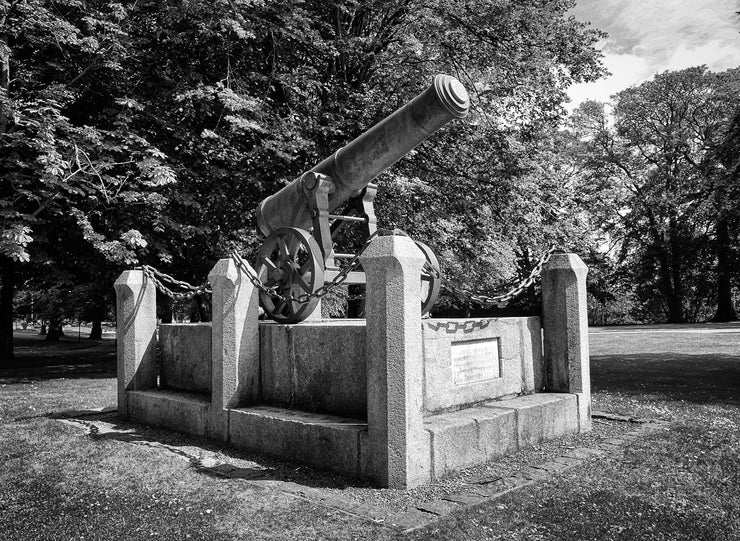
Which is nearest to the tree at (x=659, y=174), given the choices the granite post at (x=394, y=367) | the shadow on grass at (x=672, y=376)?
the shadow on grass at (x=672, y=376)

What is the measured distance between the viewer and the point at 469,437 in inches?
222

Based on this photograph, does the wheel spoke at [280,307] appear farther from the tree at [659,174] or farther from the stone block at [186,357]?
the tree at [659,174]

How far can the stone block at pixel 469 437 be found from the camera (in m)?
5.35

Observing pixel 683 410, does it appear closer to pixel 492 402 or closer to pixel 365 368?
pixel 492 402

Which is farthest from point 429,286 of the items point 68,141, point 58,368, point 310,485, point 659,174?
point 659,174

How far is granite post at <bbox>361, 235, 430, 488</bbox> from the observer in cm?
507

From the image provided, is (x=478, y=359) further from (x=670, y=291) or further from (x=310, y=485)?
(x=670, y=291)

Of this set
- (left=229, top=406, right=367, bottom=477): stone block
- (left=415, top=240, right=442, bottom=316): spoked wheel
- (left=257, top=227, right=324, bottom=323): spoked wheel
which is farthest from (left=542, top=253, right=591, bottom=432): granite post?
(left=229, top=406, right=367, bottom=477): stone block

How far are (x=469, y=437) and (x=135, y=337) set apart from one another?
498 centimetres

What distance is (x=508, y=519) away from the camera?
436cm

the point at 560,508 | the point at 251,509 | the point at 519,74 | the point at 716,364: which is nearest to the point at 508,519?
the point at 560,508

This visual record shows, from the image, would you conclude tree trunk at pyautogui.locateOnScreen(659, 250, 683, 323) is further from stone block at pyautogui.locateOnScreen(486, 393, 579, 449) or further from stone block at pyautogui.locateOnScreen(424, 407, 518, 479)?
stone block at pyautogui.locateOnScreen(424, 407, 518, 479)

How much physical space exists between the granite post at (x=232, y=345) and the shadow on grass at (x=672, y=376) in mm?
6140

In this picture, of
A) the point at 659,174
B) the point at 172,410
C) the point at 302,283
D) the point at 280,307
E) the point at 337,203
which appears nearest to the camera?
the point at 302,283
